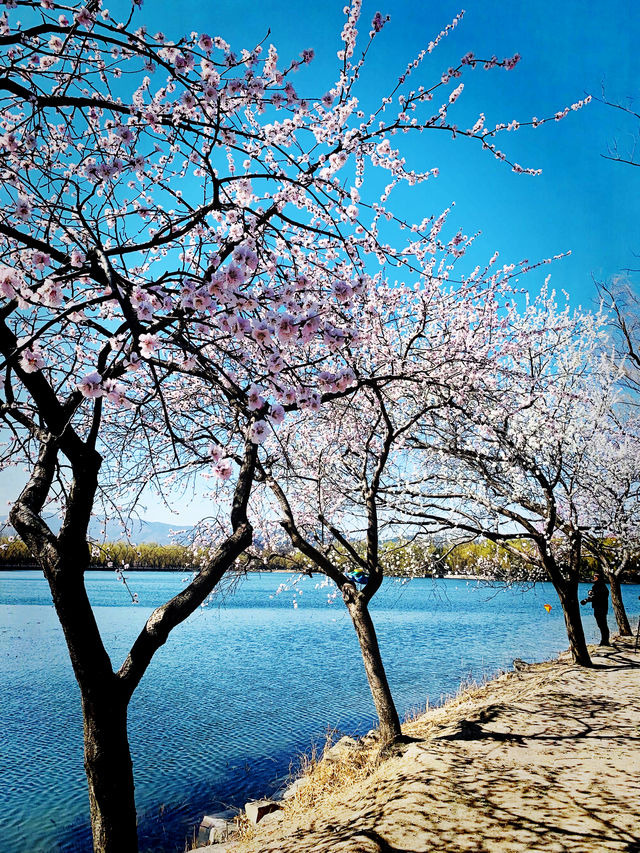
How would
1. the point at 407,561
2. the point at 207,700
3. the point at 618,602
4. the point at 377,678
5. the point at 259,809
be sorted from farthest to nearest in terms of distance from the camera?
the point at 618,602
the point at 207,700
the point at 407,561
the point at 377,678
the point at 259,809

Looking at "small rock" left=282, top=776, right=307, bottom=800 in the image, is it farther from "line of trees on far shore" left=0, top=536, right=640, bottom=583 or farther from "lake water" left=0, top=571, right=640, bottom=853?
"line of trees on far shore" left=0, top=536, right=640, bottom=583

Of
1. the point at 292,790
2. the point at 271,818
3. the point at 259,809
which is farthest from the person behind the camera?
the point at 292,790

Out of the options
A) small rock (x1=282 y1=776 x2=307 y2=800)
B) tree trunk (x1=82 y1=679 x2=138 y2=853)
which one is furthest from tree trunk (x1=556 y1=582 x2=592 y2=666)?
tree trunk (x1=82 y1=679 x2=138 y2=853)

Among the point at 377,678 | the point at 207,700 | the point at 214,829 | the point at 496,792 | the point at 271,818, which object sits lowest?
the point at 207,700

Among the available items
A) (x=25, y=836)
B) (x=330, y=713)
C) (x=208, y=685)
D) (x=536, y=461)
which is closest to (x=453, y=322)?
(x=536, y=461)

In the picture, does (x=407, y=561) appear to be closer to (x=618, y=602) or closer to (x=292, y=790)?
(x=292, y=790)

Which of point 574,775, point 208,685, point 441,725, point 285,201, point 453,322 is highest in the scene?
point 453,322

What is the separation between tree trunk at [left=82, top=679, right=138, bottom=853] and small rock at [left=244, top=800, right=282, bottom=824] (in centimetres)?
350

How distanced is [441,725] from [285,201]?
7517mm

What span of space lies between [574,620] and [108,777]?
9.59m

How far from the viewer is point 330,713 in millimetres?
11945

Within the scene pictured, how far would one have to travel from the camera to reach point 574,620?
10438 mm

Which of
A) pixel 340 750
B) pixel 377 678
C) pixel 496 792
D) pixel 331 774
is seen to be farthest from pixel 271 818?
pixel 496 792

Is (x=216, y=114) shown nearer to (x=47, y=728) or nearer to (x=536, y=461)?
(x=536, y=461)
